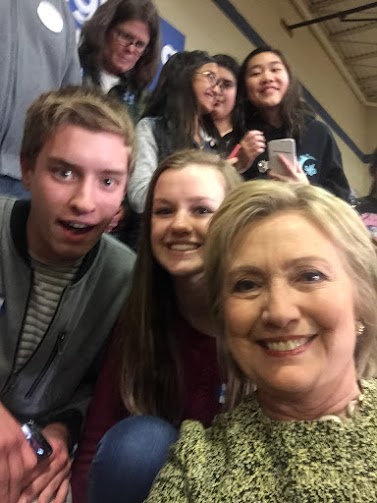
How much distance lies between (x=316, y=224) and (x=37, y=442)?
2.11ft

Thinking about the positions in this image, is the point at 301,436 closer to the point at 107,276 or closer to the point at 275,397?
the point at 275,397

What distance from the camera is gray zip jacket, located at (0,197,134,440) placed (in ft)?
3.60

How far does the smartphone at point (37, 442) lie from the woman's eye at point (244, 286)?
0.51 meters

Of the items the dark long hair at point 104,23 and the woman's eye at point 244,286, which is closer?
the woman's eye at point 244,286

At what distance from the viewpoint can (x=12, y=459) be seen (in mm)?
959

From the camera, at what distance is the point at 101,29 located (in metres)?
1.78

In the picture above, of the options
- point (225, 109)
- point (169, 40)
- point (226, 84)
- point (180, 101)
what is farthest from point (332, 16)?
point (180, 101)

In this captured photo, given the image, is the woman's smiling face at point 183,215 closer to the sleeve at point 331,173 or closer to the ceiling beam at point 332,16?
the sleeve at point 331,173

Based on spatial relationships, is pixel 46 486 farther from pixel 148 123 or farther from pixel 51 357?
pixel 148 123

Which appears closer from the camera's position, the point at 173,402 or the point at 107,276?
the point at 173,402

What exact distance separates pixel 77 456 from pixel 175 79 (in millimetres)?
1271

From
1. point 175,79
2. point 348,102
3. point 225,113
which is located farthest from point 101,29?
point 348,102

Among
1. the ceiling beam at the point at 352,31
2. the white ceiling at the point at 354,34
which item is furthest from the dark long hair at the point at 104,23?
the ceiling beam at the point at 352,31

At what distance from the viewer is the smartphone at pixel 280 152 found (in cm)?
168
